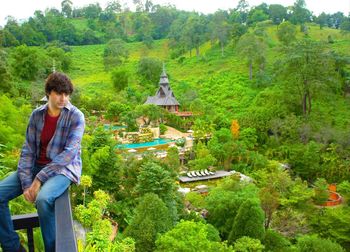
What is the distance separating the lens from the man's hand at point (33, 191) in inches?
69.4

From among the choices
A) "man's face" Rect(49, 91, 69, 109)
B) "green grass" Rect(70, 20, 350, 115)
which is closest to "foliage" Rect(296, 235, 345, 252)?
"man's face" Rect(49, 91, 69, 109)

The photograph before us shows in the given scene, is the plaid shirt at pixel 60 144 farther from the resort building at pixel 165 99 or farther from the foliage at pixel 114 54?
the foliage at pixel 114 54

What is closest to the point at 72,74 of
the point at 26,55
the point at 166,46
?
the point at 26,55

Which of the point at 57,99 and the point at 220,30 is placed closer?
the point at 57,99

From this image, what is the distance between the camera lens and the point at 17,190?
5.98 feet

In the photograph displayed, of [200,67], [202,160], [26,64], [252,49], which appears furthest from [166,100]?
[26,64]

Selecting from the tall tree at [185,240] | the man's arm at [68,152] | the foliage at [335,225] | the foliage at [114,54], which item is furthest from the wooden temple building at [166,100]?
the man's arm at [68,152]

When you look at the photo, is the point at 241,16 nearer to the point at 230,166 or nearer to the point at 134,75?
the point at 134,75

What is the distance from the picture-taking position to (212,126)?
74.6 feet

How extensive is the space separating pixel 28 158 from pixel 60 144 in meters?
0.17

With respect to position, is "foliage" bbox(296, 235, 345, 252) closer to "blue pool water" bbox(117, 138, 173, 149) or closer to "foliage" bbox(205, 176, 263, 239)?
"foliage" bbox(205, 176, 263, 239)

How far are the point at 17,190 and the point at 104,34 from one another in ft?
177

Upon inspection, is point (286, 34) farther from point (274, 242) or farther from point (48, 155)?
point (48, 155)

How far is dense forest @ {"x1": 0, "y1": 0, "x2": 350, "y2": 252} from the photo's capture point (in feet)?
34.6
